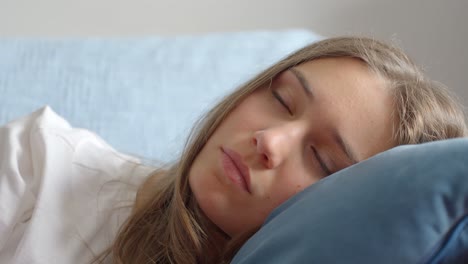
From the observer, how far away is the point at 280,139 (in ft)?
2.20

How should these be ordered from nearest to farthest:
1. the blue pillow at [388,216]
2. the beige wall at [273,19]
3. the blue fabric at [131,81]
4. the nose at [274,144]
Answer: the blue pillow at [388,216], the nose at [274,144], the blue fabric at [131,81], the beige wall at [273,19]

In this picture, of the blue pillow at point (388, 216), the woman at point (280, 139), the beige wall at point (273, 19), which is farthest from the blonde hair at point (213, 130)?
the beige wall at point (273, 19)

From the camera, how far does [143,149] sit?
111 cm

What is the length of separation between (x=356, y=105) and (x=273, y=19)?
1.01 m

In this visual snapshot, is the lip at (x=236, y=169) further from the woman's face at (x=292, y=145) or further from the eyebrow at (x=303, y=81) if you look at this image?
the eyebrow at (x=303, y=81)

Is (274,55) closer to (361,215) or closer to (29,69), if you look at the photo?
(29,69)

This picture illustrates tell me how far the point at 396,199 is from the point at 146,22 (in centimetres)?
126

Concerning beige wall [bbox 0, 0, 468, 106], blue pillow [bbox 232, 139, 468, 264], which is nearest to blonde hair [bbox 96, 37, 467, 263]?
blue pillow [bbox 232, 139, 468, 264]

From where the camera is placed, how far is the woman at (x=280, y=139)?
0.68m

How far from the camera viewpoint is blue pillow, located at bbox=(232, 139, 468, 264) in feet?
1.32

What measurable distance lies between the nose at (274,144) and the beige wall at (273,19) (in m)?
0.98

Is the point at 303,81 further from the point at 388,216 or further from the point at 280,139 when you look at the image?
the point at 388,216

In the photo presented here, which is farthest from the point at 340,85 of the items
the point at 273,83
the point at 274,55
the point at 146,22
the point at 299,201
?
the point at 146,22

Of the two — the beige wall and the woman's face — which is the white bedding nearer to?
the woman's face
